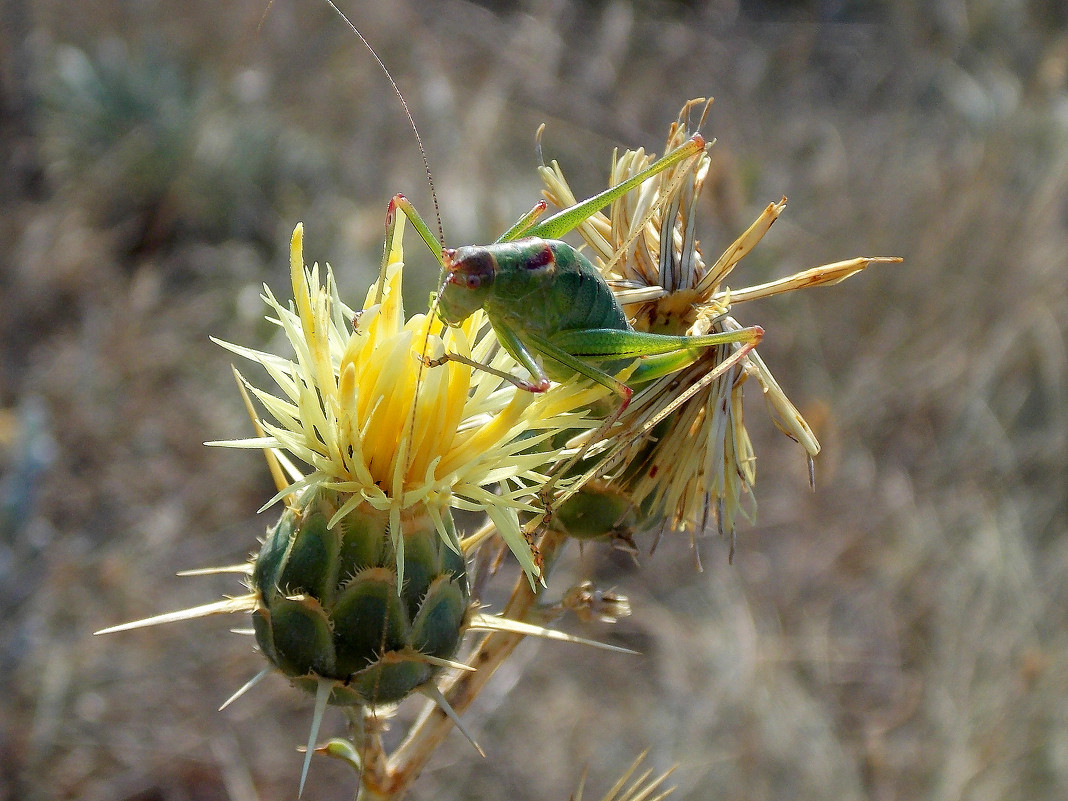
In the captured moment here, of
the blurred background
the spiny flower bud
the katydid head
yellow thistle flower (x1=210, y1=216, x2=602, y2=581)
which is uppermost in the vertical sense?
the katydid head

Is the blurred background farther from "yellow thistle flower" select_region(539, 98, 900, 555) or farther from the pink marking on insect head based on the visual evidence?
the pink marking on insect head

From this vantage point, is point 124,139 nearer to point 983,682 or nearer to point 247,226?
point 247,226

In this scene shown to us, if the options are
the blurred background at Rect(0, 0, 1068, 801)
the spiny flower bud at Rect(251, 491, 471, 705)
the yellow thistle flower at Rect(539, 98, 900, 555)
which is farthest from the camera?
the blurred background at Rect(0, 0, 1068, 801)

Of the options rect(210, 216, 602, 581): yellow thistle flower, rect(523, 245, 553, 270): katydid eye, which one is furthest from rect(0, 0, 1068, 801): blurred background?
rect(210, 216, 602, 581): yellow thistle flower

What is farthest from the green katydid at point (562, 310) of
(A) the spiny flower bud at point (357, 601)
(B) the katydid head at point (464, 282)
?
(A) the spiny flower bud at point (357, 601)

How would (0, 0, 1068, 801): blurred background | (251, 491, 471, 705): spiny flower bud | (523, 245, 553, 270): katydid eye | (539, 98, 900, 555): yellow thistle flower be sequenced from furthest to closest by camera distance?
(0, 0, 1068, 801): blurred background, (523, 245, 553, 270): katydid eye, (539, 98, 900, 555): yellow thistle flower, (251, 491, 471, 705): spiny flower bud

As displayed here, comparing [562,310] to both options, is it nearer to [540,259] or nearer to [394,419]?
[540,259]

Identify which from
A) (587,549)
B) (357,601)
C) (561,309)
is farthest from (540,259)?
(587,549)
